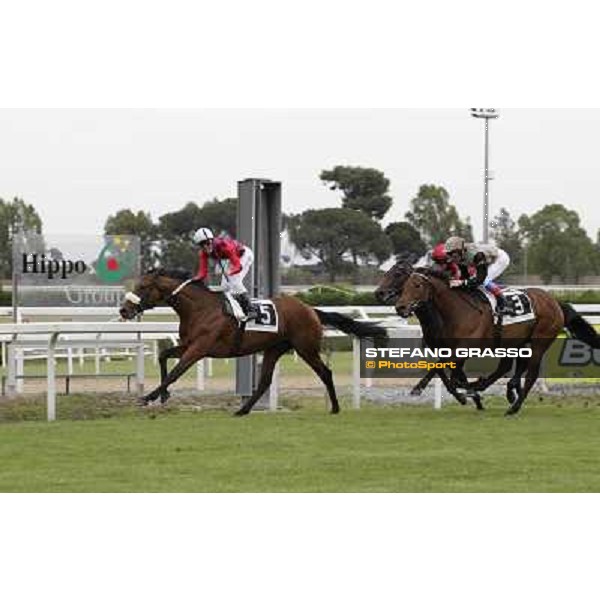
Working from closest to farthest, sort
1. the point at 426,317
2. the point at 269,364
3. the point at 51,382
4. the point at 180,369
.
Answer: the point at 51,382
the point at 180,369
the point at 426,317
the point at 269,364

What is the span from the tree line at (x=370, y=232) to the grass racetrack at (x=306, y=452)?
14.5 m

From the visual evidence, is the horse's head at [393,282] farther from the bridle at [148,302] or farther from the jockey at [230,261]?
the bridle at [148,302]

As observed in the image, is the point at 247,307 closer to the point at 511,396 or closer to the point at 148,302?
the point at 148,302

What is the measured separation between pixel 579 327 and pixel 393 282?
2423mm

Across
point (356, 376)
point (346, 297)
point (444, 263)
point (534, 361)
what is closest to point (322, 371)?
point (356, 376)

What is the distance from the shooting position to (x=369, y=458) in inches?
357

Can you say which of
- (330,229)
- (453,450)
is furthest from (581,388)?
(330,229)

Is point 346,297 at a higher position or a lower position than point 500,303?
lower

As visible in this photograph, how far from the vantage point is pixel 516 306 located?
13.0 m

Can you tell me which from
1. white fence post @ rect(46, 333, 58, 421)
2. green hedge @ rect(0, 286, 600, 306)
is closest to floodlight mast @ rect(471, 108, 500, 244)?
green hedge @ rect(0, 286, 600, 306)

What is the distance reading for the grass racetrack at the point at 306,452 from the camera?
7.81 meters

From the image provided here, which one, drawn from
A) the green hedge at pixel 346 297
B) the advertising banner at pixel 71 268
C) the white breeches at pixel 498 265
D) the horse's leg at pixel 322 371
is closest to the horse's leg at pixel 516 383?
the white breeches at pixel 498 265

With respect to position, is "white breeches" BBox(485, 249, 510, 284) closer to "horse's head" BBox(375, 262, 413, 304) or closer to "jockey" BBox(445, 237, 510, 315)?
"jockey" BBox(445, 237, 510, 315)

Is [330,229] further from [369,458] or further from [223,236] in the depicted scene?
[369,458]
